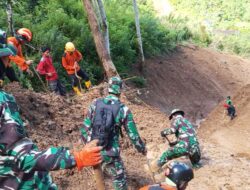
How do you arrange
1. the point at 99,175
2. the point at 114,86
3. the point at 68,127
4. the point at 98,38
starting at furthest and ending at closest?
the point at 98,38, the point at 68,127, the point at 114,86, the point at 99,175

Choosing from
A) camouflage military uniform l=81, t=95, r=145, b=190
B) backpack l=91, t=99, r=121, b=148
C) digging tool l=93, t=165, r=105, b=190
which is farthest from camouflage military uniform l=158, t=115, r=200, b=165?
digging tool l=93, t=165, r=105, b=190

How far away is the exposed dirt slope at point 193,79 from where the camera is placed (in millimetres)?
20297

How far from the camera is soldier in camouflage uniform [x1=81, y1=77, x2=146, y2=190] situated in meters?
5.99

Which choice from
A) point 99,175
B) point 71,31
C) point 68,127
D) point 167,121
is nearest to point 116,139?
point 99,175

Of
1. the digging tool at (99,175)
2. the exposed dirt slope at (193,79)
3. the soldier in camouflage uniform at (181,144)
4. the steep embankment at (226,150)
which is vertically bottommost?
the exposed dirt slope at (193,79)

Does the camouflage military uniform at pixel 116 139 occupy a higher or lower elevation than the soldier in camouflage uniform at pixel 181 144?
higher

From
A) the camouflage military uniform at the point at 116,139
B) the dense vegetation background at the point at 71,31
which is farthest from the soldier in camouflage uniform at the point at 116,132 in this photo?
the dense vegetation background at the point at 71,31

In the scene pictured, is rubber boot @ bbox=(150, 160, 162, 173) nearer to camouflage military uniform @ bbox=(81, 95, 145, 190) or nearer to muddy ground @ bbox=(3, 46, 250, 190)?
muddy ground @ bbox=(3, 46, 250, 190)

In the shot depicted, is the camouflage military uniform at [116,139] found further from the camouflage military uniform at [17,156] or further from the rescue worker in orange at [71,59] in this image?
the rescue worker in orange at [71,59]

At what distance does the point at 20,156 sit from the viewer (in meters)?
2.87

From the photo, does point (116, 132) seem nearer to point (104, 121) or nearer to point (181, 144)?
point (104, 121)

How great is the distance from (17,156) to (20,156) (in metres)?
0.02

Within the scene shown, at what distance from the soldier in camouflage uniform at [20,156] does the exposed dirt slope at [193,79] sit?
51.8 ft

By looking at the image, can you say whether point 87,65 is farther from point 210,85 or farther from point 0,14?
point 210,85
